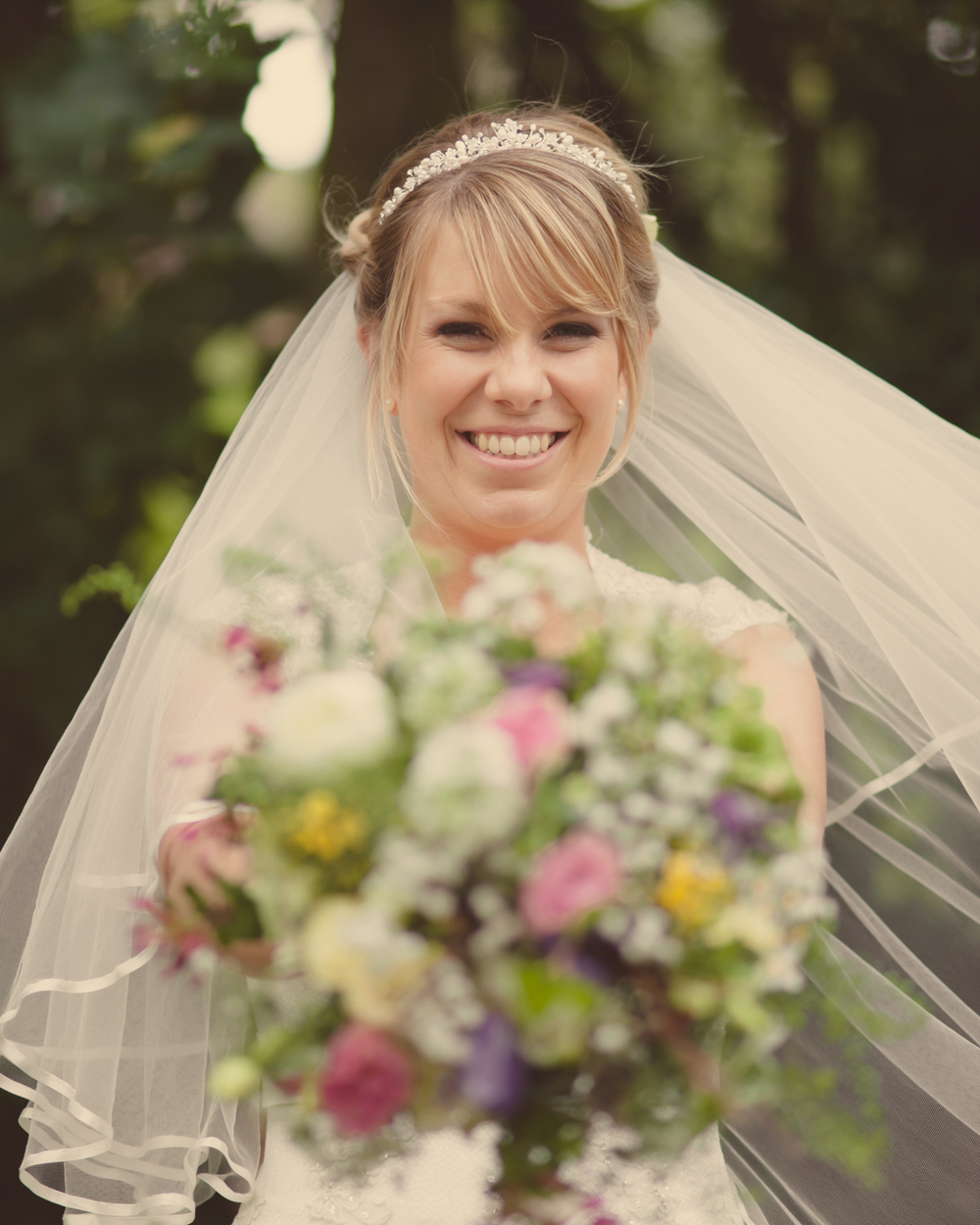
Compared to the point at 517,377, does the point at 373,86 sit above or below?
above

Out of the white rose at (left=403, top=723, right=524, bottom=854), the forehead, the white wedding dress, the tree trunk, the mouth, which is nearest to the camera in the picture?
the white rose at (left=403, top=723, right=524, bottom=854)

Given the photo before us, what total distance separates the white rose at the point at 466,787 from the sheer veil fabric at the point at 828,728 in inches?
28.5

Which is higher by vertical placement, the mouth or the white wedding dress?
the mouth

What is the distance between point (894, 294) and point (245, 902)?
2.52 metres

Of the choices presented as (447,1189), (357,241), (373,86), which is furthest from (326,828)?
(373,86)

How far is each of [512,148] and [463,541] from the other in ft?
2.11

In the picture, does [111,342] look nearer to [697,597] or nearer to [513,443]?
[513,443]

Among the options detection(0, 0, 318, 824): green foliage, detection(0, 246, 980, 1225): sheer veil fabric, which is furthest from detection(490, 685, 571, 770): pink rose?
detection(0, 0, 318, 824): green foliage

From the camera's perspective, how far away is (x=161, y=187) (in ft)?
8.58

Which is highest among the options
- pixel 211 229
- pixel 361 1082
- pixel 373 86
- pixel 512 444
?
pixel 373 86

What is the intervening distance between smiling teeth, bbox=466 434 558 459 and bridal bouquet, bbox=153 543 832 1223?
2.91ft

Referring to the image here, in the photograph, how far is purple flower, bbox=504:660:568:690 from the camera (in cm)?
89

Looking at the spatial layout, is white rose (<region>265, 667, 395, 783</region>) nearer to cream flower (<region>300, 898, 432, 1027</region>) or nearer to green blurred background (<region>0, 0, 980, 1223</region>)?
cream flower (<region>300, 898, 432, 1027</region>)

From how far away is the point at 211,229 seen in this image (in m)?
2.66
